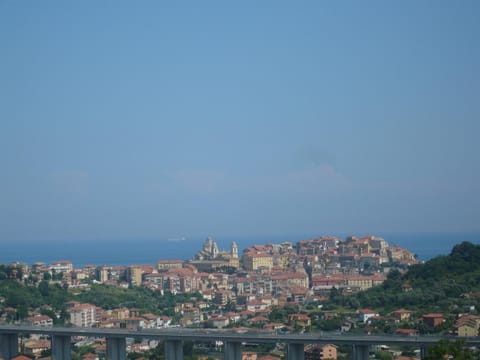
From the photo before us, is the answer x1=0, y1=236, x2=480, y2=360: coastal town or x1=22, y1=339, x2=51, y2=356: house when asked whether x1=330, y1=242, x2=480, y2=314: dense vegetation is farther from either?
x1=22, y1=339, x2=51, y2=356: house

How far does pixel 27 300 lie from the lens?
41.1m

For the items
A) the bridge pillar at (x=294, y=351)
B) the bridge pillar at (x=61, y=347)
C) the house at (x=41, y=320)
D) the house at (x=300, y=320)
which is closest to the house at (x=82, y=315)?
the house at (x=41, y=320)

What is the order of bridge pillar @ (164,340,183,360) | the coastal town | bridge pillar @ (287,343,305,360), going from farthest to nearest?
the coastal town
bridge pillar @ (164,340,183,360)
bridge pillar @ (287,343,305,360)

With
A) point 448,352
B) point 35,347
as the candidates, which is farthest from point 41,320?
point 448,352

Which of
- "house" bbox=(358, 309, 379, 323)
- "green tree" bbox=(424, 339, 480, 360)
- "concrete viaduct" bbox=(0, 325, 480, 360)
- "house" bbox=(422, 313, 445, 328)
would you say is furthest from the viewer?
"house" bbox=(358, 309, 379, 323)

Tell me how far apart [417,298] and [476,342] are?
1566cm

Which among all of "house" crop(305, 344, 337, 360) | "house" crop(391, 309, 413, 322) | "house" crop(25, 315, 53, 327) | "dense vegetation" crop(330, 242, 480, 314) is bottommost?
"house" crop(305, 344, 337, 360)

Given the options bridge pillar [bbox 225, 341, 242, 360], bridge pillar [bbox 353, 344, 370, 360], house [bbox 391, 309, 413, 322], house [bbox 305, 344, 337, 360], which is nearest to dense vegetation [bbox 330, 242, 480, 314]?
house [bbox 391, 309, 413, 322]

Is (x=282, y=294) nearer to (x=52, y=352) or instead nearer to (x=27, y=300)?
(x=27, y=300)

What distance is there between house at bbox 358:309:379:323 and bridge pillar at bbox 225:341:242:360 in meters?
11.0

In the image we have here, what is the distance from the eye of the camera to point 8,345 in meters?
26.6

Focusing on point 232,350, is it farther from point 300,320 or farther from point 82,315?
point 82,315

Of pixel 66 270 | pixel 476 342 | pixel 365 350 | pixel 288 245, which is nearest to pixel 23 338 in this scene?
pixel 365 350

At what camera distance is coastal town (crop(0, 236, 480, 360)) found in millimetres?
31931
